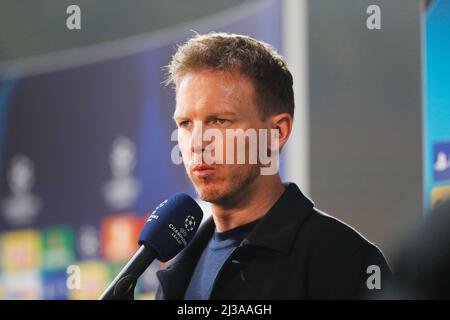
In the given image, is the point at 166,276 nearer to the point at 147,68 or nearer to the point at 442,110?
the point at 147,68

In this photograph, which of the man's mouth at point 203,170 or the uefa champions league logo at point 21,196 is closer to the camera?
the man's mouth at point 203,170

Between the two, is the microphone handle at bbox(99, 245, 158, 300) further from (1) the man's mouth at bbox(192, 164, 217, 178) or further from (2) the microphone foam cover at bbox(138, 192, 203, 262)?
(1) the man's mouth at bbox(192, 164, 217, 178)

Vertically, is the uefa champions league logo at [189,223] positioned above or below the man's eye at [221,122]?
below

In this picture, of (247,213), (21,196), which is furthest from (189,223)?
(21,196)

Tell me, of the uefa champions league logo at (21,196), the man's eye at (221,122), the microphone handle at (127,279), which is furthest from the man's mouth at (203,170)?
the uefa champions league logo at (21,196)

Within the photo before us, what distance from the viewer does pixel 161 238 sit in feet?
4.37

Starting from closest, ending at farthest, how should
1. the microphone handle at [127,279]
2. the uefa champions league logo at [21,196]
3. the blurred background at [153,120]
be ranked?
the microphone handle at [127,279]
the blurred background at [153,120]
the uefa champions league logo at [21,196]

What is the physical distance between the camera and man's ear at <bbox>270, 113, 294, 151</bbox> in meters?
1.56

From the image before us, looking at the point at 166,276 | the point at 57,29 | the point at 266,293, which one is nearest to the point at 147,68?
the point at 57,29

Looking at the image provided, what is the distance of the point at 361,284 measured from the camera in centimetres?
151

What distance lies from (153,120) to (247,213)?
1.67 feet

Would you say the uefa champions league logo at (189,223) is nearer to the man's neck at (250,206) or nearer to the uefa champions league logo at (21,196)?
the man's neck at (250,206)

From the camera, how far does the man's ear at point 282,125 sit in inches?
61.3

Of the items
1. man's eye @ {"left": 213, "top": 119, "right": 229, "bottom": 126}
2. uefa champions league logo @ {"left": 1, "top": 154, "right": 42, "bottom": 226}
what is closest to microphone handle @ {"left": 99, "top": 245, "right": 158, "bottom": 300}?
man's eye @ {"left": 213, "top": 119, "right": 229, "bottom": 126}
